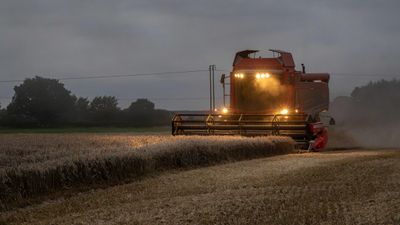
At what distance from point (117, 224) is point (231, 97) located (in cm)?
1790

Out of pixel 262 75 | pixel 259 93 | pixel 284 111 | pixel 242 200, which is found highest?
pixel 262 75

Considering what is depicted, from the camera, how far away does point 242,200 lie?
9.67 metres

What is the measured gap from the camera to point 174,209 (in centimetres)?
907

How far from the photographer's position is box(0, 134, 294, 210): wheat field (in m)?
10.2

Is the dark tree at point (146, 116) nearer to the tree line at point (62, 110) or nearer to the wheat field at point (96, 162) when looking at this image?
the tree line at point (62, 110)

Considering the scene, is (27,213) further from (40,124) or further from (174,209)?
(40,124)

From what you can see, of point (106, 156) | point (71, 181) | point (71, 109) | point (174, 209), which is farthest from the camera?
point (71, 109)

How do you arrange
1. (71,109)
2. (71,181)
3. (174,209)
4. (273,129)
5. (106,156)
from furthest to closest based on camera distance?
(71,109)
(273,129)
(106,156)
(71,181)
(174,209)

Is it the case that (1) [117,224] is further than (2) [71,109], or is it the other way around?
(2) [71,109]

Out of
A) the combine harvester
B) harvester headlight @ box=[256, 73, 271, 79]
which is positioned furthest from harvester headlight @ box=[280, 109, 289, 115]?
harvester headlight @ box=[256, 73, 271, 79]

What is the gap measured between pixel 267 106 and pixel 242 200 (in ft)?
51.7

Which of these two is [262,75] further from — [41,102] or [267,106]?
[41,102]

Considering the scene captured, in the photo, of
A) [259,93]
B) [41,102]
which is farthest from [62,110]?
[259,93]

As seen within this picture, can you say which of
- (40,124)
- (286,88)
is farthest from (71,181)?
(40,124)
